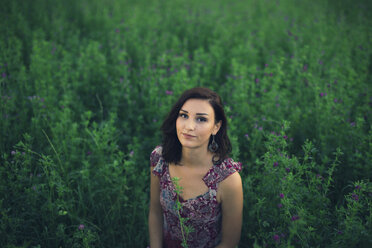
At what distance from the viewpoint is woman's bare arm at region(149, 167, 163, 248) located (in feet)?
7.30

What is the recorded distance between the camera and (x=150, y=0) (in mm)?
8406

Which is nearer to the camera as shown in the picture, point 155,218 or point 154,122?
point 155,218

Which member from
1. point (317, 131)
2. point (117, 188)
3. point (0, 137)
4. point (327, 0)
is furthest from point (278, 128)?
point (327, 0)

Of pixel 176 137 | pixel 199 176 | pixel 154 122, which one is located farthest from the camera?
pixel 154 122

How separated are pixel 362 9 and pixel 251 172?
7.14 meters

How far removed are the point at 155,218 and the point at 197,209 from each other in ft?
1.46

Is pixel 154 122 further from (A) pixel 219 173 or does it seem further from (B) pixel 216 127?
(A) pixel 219 173

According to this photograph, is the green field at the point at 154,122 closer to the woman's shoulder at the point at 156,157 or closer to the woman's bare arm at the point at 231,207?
the woman's bare arm at the point at 231,207

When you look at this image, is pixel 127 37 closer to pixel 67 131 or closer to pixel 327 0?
pixel 67 131

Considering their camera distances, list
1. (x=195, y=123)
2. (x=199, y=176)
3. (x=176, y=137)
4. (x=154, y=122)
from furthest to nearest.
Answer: (x=154, y=122) < (x=176, y=137) < (x=199, y=176) < (x=195, y=123)

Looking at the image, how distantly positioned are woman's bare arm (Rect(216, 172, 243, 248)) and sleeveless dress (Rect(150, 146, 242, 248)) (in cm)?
5

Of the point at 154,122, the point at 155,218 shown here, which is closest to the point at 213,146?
the point at 155,218

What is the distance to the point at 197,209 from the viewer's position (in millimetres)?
2014

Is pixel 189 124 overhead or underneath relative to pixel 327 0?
underneath
